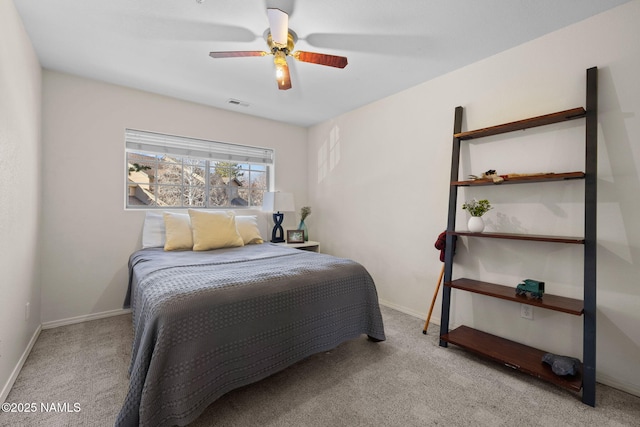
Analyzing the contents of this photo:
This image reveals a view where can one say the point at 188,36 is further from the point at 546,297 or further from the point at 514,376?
the point at 514,376

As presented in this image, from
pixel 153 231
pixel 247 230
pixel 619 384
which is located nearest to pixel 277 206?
pixel 247 230

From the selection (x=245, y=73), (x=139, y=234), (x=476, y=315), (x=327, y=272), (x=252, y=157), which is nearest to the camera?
(x=327, y=272)

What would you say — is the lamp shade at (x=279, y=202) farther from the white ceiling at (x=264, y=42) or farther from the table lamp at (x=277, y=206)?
the white ceiling at (x=264, y=42)

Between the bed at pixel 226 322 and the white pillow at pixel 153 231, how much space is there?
625mm

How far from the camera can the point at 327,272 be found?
6.70 ft

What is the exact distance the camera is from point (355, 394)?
168 centimetres

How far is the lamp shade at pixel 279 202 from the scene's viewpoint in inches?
148

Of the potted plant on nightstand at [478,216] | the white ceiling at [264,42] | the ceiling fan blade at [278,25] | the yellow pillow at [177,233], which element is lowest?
the yellow pillow at [177,233]

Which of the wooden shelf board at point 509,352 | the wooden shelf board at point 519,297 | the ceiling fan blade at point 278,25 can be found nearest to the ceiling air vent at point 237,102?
the ceiling fan blade at point 278,25

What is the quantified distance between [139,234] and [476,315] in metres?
3.40

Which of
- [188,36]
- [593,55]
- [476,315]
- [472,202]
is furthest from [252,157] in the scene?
[593,55]

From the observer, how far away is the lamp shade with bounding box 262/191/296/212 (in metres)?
3.76

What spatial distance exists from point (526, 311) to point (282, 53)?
259cm

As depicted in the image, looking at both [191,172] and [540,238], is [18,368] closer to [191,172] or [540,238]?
[191,172]
